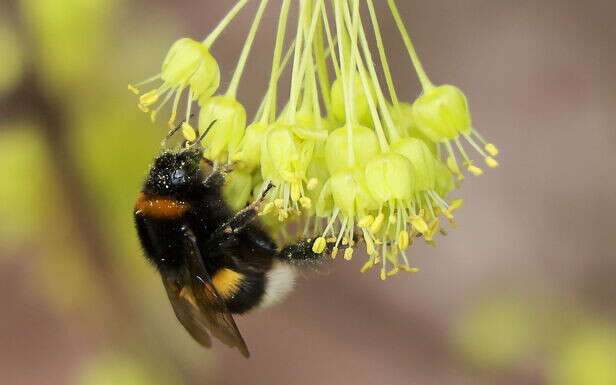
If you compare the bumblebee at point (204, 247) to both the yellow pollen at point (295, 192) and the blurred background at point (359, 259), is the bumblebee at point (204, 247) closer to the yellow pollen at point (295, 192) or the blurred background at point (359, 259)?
the yellow pollen at point (295, 192)

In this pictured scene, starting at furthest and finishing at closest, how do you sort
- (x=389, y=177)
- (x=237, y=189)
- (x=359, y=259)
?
(x=359, y=259), (x=237, y=189), (x=389, y=177)

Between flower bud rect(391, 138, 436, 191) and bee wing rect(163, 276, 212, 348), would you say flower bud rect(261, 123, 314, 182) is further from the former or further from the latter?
bee wing rect(163, 276, 212, 348)

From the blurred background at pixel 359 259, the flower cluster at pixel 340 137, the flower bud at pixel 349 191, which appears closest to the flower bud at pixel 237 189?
the flower cluster at pixel 340 137

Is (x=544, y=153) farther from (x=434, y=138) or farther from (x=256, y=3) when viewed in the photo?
(x=434, y=138)

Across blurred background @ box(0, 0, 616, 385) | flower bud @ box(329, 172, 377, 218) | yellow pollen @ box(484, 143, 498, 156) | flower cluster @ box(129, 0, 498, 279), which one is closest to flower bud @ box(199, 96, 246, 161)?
flower cluster @ box(129, 0, 498, 279)

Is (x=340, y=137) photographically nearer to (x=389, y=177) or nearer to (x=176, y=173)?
(x=389, y=177)

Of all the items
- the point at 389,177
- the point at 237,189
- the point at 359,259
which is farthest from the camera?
the point at 359,259

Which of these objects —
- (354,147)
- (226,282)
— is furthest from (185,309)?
(354,147)
